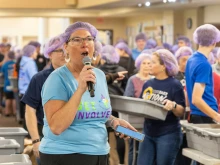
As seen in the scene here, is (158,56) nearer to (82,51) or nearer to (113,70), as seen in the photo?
(113,70)

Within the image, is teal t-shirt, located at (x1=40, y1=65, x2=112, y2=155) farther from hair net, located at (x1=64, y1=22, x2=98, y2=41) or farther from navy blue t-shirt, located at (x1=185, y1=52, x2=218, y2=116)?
navy blue t-shirt, located at (x1=185, y1=52, x2=218, y2=116)

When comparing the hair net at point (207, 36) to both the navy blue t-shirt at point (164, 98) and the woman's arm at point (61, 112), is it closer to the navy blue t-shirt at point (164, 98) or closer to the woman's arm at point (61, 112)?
the navy blue t-shirt at point (164, 98)

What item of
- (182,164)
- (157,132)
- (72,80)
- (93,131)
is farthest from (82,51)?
(182,164)

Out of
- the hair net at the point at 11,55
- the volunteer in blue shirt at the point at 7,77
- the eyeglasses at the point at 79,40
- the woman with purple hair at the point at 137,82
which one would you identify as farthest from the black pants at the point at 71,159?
the hair net at the point at 11,55

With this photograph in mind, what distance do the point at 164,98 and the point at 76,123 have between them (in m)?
2.40

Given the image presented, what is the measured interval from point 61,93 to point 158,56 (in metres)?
2.77

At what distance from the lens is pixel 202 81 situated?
5.28 m

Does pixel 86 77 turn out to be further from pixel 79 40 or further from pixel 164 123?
pixel 164 123

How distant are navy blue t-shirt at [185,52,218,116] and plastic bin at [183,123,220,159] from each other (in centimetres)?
26

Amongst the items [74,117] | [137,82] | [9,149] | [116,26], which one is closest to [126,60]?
[137,82]

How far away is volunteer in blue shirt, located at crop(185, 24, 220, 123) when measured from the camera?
5.27 meters

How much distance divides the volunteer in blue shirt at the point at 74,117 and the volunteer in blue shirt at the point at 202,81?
1.97m

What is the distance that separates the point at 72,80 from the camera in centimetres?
332

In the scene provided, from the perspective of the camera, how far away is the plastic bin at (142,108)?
5438 millimetres
